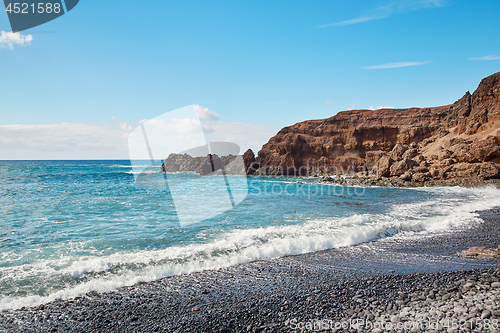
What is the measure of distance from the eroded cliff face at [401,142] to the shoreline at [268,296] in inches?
1028

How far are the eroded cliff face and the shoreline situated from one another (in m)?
26.1

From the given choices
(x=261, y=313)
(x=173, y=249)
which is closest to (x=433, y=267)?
(x=261, y=313)

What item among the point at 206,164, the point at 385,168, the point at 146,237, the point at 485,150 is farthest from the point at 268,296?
the point at 206,164

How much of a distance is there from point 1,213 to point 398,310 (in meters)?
16.0

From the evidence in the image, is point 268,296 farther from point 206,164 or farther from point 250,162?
point 250,162

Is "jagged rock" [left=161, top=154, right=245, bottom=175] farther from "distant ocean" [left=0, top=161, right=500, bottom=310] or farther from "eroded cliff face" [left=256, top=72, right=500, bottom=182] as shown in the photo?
"distant ocean" [left=0, top=161, right=500, bottom=310]

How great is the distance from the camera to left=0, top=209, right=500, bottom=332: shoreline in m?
3.80

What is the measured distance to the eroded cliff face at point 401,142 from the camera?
26.9 m

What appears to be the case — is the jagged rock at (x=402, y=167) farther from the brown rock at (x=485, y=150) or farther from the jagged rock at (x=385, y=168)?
the brown rock at (x=485, y=150)

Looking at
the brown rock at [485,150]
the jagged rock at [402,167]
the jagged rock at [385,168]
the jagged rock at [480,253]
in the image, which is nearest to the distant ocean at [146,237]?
the jagged rock at [480,253]

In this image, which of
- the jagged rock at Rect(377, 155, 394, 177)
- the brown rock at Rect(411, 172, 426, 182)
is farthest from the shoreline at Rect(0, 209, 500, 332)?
the jagged rock at Rect(377, 155, 394, 177)

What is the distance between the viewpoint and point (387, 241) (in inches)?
322

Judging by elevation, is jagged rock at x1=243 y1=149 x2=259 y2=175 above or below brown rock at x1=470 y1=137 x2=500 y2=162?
above

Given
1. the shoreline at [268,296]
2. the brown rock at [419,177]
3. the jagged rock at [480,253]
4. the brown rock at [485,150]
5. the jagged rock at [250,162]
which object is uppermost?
the jagged rock at [250,162]
